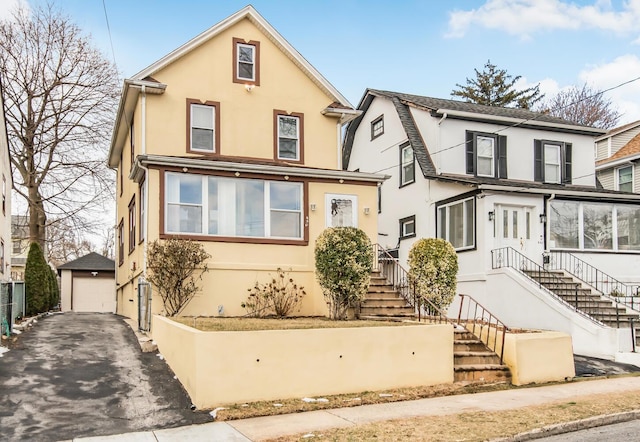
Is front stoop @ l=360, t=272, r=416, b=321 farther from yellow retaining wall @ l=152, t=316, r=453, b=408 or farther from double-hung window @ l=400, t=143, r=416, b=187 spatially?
double-hung window @ l=400, t=143, r=416, b=187

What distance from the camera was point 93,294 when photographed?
2934 centimetres

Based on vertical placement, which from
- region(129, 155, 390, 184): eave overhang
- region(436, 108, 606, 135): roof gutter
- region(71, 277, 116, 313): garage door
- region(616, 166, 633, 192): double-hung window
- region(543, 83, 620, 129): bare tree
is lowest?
region(71, 277, 116, 313): garage door

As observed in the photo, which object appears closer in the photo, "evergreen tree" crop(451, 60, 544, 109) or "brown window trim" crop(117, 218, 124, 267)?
"brown window trim" crop(117, 218, 124, 267)

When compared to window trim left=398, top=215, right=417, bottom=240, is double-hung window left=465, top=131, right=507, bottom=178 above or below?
above

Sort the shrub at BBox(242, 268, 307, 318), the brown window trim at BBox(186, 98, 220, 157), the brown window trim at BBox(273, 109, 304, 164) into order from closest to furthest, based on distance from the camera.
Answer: the shrub at BBox(242, 268, 307, 318), the brown window trim at BBox(186, 98, 220, 157), the brown window trim at BBox(273, 109, 304, 164)

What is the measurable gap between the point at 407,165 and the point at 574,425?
15.3 metres

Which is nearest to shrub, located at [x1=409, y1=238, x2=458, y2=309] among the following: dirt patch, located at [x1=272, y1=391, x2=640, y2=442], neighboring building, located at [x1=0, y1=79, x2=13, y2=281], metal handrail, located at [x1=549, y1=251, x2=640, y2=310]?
dirt patch, located at [x1=272, y1=391, x2=640, y2=442]

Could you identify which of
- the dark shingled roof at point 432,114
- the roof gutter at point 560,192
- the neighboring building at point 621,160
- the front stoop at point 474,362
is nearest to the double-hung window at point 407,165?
the dark shingled roof at point 432,114

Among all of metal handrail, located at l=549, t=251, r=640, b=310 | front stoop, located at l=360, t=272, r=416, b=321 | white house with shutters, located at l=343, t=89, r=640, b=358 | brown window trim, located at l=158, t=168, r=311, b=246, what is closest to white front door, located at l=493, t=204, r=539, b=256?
white house with shutters, located at l=343, t=89, r=640, b=358

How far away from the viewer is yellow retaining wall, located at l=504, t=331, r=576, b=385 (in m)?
11.0

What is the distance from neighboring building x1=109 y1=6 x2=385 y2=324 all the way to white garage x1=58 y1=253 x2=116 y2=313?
1053cm

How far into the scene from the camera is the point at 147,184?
1405cm

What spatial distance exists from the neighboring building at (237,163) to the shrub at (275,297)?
0.66 ft

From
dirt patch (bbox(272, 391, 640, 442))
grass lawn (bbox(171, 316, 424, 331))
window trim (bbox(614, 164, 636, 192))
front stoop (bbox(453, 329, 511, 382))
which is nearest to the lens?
dirt patch (bbox(272, 391, 640, 442))
